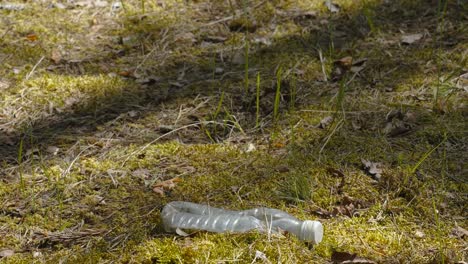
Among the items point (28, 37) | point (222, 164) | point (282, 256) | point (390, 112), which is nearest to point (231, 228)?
point (282, 256)

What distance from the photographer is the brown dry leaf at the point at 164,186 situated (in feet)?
11.2

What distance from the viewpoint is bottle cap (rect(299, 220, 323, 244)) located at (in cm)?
290

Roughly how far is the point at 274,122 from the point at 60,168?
1296 millimetres

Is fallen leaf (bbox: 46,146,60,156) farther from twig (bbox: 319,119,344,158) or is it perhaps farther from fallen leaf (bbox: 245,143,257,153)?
twig (bbox: 319,119,344,158)

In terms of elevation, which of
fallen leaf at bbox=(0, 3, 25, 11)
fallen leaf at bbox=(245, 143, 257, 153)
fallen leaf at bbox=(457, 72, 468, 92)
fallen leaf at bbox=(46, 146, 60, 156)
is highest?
fallen leaf at bbox=(0, 3, 25, 11)

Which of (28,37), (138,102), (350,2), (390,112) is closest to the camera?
(390,112)

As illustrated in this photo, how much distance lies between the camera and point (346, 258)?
2.85 meters

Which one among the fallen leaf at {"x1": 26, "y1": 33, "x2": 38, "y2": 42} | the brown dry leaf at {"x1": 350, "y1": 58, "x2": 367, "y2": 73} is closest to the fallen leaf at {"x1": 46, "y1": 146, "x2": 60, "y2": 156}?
the fallen leaf at {"x1": 26, "y1": 33, "x2": 38, "y2": 42}

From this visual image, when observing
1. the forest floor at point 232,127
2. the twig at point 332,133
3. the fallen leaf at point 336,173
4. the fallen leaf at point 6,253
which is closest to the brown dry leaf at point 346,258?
the forest floor at point 232,127

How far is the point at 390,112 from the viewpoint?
404cm

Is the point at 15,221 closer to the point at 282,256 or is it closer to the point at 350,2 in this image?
the point at 282,256

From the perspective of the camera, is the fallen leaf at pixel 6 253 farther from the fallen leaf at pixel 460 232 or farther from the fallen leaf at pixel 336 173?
the fallen leaf at pixel 460 232

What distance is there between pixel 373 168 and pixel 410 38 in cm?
176

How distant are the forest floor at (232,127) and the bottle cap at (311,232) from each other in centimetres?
4
